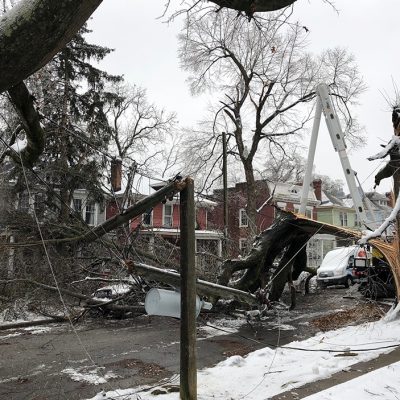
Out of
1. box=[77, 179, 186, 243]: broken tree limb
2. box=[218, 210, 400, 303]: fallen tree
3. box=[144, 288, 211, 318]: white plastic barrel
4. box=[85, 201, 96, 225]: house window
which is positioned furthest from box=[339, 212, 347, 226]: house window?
box=[144, 288, 211, 318]: white plastic barrel

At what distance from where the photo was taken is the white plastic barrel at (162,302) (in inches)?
196

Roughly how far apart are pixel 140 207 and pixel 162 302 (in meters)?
1.12

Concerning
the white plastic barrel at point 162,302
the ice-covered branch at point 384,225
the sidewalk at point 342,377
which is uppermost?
the ice-covered branch at point 384,225

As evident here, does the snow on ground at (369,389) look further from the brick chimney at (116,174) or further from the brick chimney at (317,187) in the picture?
the brick chimney at (317,187)

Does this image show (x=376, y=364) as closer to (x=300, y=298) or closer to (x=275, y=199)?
(x=300, y=298)

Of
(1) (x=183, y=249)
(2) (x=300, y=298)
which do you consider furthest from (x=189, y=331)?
(2) (x=300, y=298)

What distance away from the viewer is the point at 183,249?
16.3 feet

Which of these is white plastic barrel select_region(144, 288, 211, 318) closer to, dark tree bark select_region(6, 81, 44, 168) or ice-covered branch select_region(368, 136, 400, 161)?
dark tree bark select_region(6, 81, 44, 168)

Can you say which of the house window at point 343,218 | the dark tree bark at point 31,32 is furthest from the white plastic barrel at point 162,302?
the house window at point 343,218

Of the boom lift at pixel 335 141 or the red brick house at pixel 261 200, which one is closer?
the boom lift at pixel 335 141

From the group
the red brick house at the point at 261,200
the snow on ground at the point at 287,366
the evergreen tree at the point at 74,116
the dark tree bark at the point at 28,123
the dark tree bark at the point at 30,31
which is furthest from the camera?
the red brick house at the point at 261,200

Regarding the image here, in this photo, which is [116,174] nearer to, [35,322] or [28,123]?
[28,123]

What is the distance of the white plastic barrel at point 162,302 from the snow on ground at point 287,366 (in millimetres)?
950

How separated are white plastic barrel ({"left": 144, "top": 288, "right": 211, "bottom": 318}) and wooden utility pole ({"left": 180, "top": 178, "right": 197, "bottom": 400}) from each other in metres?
0.13
